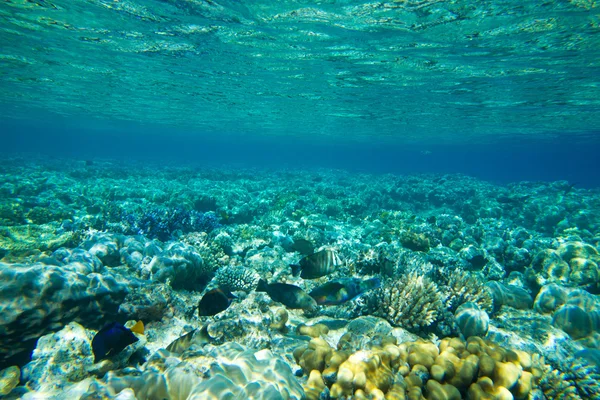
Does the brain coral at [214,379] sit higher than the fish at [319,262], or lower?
lower

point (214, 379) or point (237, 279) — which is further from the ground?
point (214, 379)

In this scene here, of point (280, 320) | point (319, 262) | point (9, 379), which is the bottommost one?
point (9, 379)

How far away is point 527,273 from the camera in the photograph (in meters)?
8.88

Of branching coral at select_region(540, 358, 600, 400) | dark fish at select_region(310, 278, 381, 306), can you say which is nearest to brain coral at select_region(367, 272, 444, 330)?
dark fish at select_region(310, 278, 381, 306)

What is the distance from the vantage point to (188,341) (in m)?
4.16

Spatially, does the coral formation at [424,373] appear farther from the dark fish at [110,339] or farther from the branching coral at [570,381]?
the dark fish at [110,339]

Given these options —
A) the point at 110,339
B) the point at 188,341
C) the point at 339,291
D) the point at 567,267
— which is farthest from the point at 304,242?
the point at 567,267

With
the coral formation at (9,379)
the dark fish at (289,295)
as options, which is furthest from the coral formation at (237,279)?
the coral formation at (9,379)

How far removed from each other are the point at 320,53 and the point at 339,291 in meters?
14.4

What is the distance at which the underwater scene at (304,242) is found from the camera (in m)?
3.54

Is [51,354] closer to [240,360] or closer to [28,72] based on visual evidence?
[240,360]

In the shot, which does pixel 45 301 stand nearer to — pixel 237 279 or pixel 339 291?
pixel 237 279

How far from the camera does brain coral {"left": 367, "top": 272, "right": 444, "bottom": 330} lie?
5.20 meters

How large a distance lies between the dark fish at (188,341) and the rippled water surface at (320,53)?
11477mm
